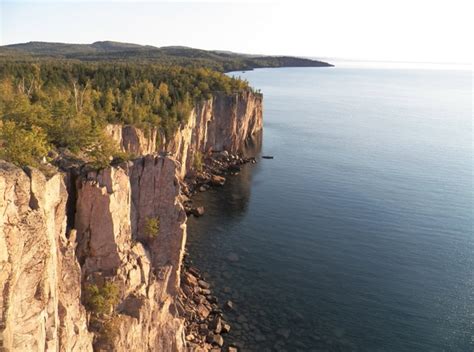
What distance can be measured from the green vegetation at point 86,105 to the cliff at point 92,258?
130 inches

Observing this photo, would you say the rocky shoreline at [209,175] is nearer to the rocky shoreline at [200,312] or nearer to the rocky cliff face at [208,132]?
the rocky cliff face at [208,132]

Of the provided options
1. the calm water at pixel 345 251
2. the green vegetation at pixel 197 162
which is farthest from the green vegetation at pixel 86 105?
the calm water at pixel 345 251

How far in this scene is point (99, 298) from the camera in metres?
33.5

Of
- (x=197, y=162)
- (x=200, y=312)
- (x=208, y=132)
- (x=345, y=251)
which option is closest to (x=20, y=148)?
(x=200, y=312)

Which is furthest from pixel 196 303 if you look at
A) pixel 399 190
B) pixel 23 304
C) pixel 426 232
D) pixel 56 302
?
pixel 399 190

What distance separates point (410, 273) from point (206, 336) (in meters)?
34.5

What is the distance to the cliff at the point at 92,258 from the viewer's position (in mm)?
23234

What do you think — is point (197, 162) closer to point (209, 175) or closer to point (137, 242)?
point (209, 175)

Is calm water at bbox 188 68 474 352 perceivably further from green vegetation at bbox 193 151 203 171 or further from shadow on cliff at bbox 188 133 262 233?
green vegetation at bbox 193 151 203 171

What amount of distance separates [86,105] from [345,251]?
4847 cm

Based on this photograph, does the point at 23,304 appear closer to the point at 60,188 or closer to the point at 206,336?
the point at 60,188

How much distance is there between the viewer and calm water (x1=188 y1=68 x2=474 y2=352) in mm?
52719

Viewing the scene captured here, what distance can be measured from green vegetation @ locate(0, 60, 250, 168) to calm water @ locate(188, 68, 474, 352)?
79.8 ft

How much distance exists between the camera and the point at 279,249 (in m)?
71.2
